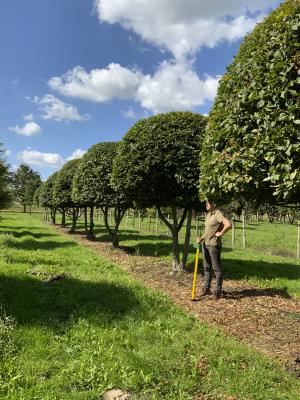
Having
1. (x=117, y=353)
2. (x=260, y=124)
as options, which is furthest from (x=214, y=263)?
(x=260, y=124)

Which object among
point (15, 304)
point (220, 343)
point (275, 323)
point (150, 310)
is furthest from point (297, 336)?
point (15, 304)

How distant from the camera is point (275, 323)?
740 centimetres

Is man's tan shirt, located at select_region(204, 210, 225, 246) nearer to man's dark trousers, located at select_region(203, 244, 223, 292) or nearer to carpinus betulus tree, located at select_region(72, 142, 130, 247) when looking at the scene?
man's dark trousers, located at select_region(203, 244, 223, 292)

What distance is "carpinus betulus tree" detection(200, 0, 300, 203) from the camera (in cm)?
467

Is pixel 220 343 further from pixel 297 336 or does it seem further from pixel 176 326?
pixel 297 336

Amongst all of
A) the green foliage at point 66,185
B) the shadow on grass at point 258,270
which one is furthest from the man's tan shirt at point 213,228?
the green foliage at point 66,185

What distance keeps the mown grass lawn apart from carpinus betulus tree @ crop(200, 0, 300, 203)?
2.34 meters

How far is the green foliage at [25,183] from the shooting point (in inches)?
3162

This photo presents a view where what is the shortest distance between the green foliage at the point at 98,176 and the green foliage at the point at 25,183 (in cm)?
6066

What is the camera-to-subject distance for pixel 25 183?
298 feet

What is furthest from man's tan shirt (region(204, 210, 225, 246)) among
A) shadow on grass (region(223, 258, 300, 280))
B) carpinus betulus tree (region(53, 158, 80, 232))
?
carpinus betulus tree (region(53, 158, 80, 232))

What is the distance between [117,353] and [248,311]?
12.5ft

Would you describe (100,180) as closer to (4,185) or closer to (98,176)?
(98,176)

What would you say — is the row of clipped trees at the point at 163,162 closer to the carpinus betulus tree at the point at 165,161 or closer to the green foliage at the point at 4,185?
the carpinus betulus tree at the point at 165,161
